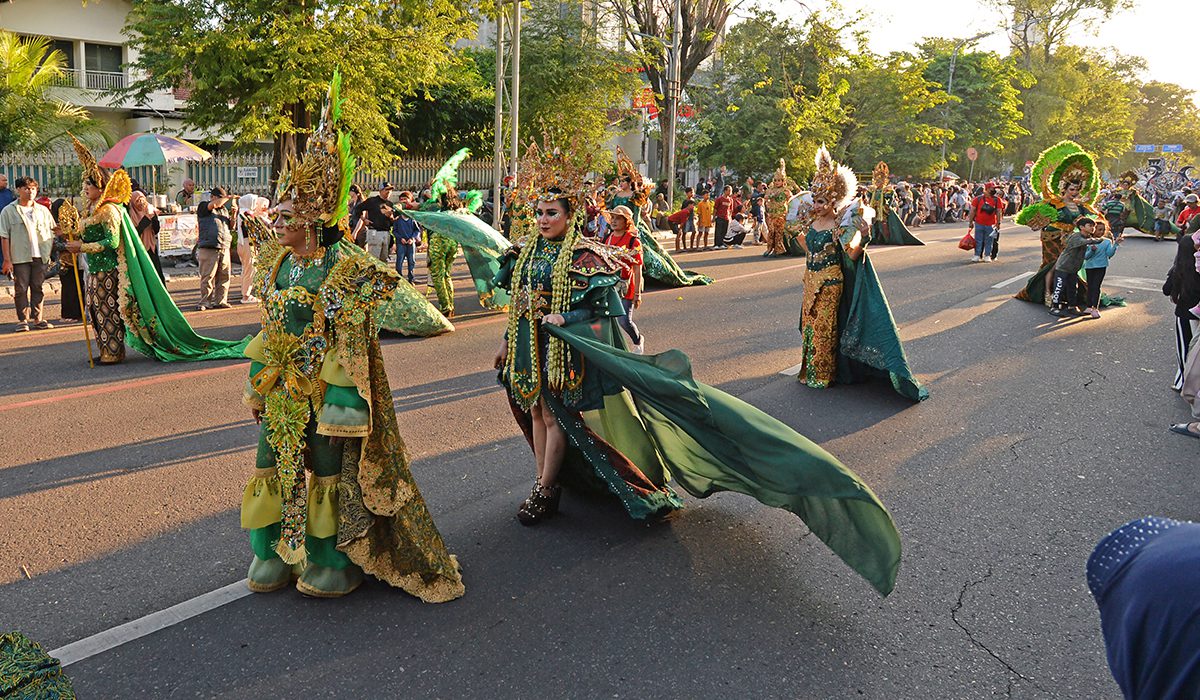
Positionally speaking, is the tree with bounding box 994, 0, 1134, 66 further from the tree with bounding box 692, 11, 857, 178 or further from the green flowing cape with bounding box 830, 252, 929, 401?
the green flowing cape with bounding box 830, 252, 929, 401

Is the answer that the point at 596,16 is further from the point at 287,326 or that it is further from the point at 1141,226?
the point at 287,326

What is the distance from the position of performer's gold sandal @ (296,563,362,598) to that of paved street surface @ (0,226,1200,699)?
0.18 feet

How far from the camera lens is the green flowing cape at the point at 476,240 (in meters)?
11.5

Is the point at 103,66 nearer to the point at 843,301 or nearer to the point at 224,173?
the point at 224,173

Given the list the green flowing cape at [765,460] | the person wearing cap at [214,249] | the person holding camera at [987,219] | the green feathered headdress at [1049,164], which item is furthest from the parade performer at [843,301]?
the person holding camera at [987,219]

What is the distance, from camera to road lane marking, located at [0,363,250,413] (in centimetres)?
742

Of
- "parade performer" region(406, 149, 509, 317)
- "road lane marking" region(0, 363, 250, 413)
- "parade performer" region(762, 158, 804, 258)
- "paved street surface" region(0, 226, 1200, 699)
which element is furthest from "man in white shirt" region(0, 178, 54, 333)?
"parade performer" region(762, 158, 804, 258)

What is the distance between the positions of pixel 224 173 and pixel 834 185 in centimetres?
1866

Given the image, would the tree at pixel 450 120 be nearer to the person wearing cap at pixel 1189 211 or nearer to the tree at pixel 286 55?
the tree at pixel 286 55

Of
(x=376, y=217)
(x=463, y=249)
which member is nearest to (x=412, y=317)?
(x=463, y=249)

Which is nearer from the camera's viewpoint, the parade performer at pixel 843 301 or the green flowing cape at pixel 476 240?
the parade performer at pixel 843 301

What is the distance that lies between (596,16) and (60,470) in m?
25.4

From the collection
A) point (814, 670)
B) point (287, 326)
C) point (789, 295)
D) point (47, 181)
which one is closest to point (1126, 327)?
point (789, 295)

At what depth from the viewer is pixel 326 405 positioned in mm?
3869
